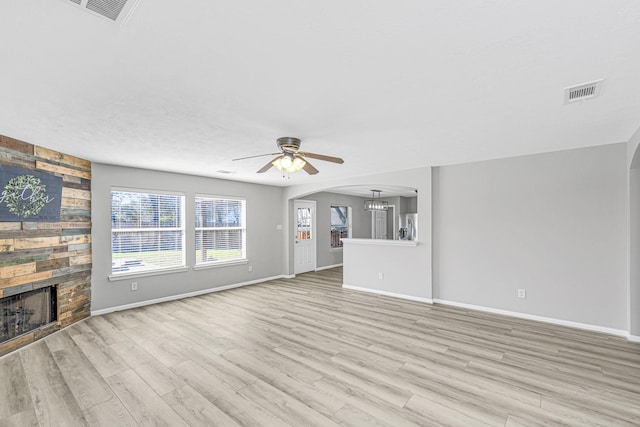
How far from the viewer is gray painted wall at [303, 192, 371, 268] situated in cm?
882

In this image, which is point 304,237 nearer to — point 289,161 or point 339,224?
point 339,224

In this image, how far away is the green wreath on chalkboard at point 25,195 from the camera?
3363 mm

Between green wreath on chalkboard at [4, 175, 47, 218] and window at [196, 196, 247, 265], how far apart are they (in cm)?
248

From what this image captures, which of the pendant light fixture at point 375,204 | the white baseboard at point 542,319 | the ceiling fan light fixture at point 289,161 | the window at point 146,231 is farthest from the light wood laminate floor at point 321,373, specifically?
the pendant light fixture at point 375,204

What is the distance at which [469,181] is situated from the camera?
484 cm

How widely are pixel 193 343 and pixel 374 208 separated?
23.9 ft

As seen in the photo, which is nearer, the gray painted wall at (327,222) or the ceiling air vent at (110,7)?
the ceiling air vent at (110,7)

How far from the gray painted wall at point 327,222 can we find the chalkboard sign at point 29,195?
18.2 ft

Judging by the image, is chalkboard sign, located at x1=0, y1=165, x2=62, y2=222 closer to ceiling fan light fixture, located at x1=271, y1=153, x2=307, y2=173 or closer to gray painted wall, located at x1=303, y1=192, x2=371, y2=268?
ceiling fan light fixture, located at x1=271, y1=153, x2=307, y2=173

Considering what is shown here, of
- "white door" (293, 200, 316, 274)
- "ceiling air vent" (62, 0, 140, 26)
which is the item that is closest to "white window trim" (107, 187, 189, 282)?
"white door" (293, 200, 316, 274)

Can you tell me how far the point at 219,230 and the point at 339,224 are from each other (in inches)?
174

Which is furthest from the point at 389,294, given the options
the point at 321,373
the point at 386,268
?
the point at 321,373

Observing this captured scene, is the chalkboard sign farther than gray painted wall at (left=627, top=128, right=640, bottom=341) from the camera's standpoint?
No

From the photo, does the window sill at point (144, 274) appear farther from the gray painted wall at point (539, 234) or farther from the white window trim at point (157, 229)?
the gray painted wall at point (539, 234)
